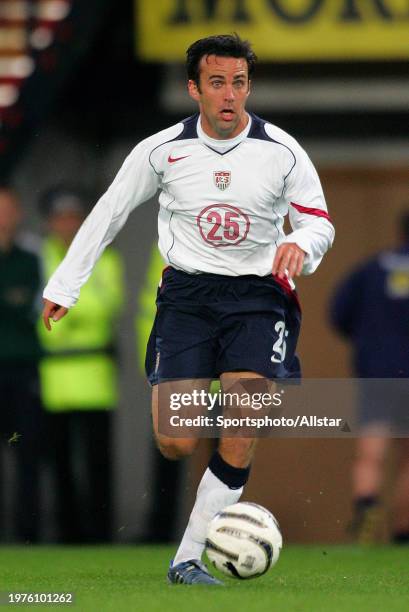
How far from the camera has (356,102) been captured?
1290 centimetres

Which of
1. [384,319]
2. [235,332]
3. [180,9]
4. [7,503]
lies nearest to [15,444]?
[7,503]

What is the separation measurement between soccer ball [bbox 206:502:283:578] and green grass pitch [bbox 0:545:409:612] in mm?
100

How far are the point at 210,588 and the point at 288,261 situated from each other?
4.21 ft

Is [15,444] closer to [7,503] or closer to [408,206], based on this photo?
[7,503]

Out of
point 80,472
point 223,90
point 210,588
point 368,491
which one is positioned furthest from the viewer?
point 80,472

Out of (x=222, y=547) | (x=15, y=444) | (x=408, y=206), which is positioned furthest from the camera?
(x=408, y=206)

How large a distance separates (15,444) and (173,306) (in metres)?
3.77

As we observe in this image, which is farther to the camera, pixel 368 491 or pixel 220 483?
pixel 368 491

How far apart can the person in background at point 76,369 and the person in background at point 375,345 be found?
1400 millimetres

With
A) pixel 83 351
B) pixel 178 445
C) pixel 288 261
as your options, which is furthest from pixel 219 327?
pixel 83 351

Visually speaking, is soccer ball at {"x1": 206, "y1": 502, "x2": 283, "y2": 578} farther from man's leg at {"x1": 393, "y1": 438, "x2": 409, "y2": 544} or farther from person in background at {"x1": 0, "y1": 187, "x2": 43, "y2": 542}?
person in background at {"x1": 0, "y1": 187, "x2": 43, "y2": 542}

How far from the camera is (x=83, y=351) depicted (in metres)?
11.2

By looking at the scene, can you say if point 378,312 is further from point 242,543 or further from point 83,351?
point 242,543

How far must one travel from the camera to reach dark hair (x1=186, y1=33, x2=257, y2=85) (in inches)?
286
